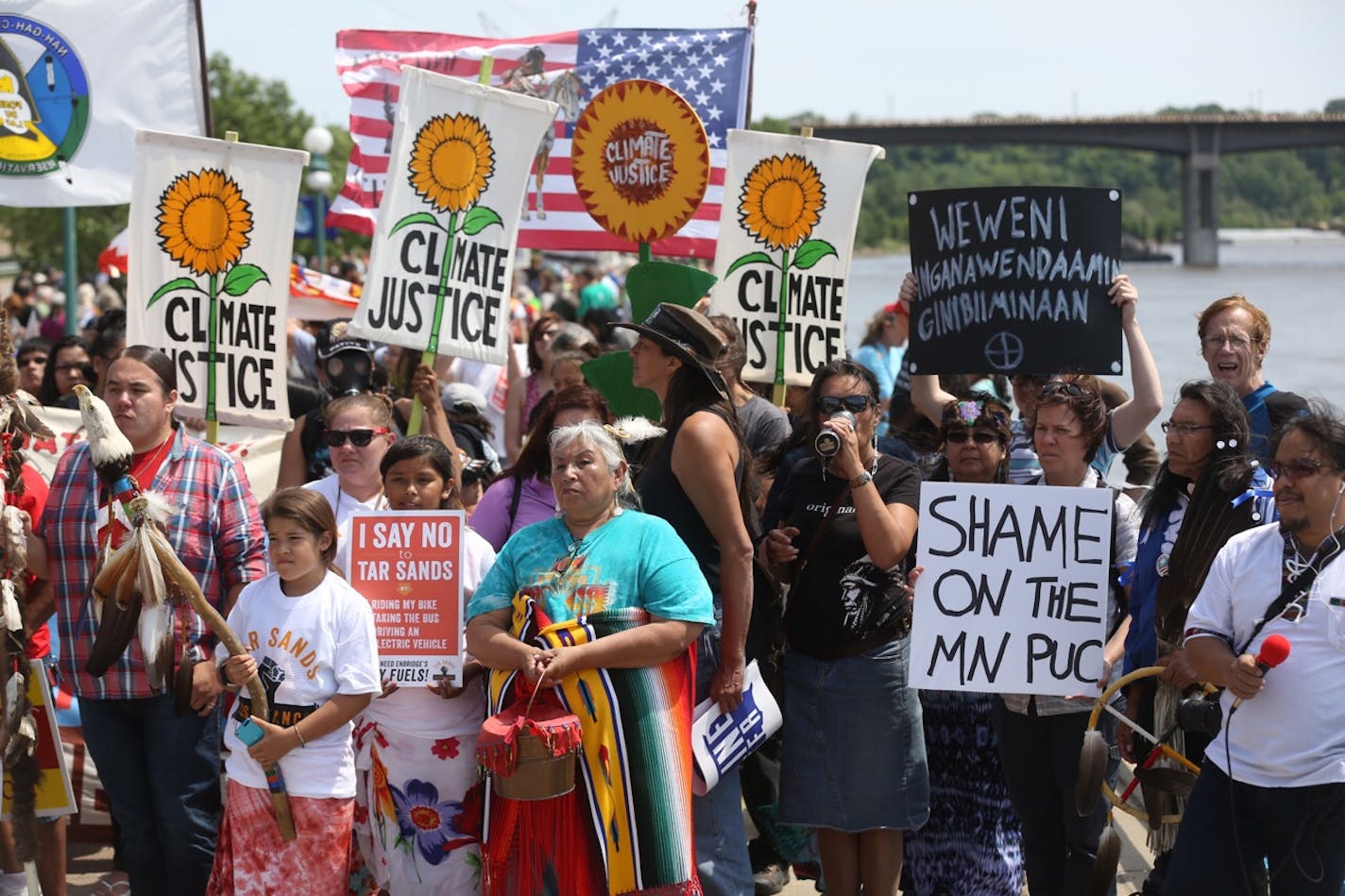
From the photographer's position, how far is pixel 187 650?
4820mm

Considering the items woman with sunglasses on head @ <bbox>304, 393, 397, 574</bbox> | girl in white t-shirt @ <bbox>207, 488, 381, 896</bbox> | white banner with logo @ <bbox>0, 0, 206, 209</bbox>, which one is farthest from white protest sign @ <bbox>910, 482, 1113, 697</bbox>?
white banner with logo @ <bbox>0, 0, 206, 209</bbox>

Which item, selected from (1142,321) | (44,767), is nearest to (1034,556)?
(44,767)

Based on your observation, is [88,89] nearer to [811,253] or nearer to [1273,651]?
[811,253]

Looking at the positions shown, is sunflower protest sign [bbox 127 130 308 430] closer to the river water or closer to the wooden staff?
the wooden staff

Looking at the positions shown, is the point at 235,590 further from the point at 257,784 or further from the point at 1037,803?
the point at 1037,803

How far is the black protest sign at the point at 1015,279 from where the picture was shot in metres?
5.19

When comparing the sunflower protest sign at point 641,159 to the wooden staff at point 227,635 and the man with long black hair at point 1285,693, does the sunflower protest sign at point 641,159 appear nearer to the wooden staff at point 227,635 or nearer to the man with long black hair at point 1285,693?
the wooden staff at point 227,635

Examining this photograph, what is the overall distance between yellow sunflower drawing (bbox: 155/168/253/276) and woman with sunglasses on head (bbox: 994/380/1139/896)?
3.11 m

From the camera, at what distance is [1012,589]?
4895mm

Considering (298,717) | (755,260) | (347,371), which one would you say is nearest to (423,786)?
(298,717)

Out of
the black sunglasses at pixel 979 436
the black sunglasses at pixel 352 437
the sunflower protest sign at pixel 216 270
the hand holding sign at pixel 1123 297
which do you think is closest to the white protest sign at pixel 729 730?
the black sunglasses at pixel 979 436

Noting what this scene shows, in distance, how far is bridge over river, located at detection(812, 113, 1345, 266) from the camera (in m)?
55.6

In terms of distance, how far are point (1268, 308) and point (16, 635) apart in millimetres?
28769

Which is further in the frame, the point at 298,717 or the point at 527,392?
the point at 527,392
